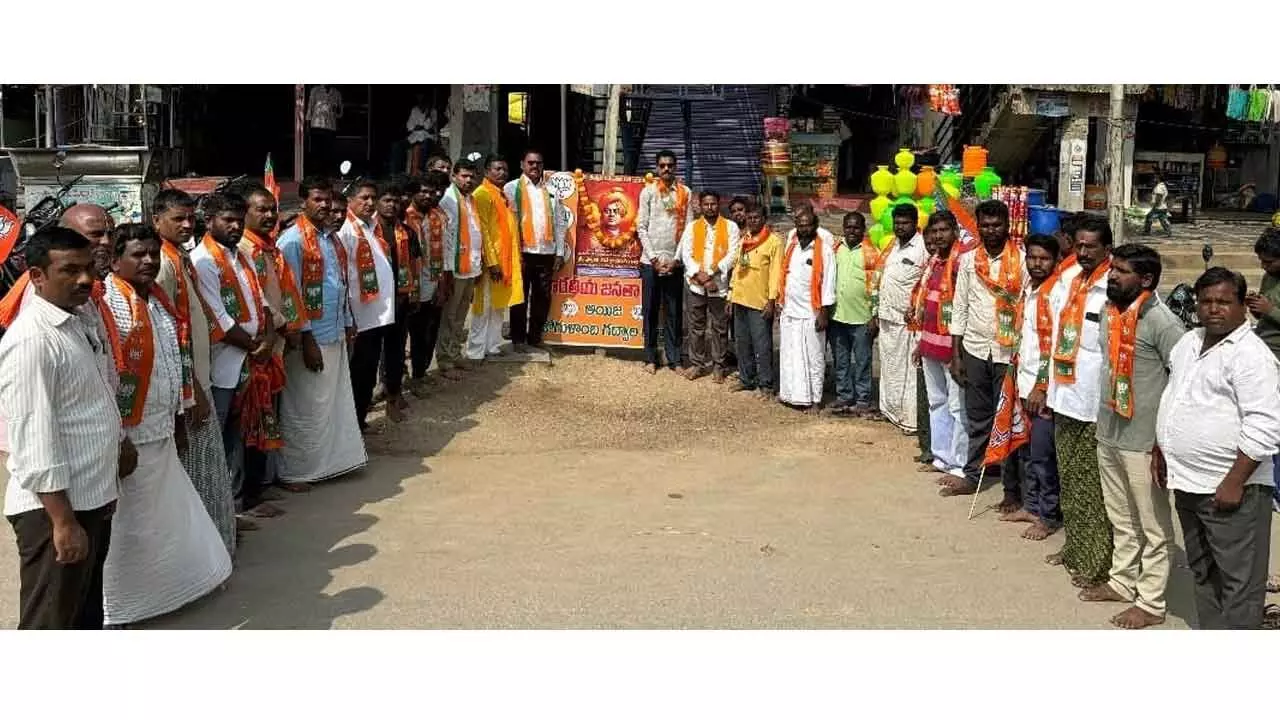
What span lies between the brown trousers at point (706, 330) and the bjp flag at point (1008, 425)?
13.8ft

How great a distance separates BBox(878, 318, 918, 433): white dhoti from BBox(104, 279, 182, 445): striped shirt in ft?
18.6

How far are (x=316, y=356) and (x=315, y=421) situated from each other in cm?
43

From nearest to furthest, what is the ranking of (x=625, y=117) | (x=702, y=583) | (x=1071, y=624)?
(x=1071, y=624), (x=702, y=583), (x=625, y=117)

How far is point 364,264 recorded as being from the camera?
8.55 metres

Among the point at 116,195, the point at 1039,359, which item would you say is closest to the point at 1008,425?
the point at 1039,359

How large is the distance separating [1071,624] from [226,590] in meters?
3.83

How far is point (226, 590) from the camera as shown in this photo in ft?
19.5

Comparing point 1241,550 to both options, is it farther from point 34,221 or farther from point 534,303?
point 34,221

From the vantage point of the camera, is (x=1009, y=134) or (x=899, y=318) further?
(x=1009, y=134)

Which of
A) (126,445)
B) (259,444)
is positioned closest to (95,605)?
(126,445)

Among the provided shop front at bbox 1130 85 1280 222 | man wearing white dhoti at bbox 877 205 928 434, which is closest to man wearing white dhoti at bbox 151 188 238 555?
man wearing white dhoti at bbox 877 205 928 434

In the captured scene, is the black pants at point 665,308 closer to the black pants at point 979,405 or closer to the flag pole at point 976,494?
the black pants at point 979,405

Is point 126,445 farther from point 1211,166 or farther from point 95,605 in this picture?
point 1211,166
